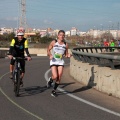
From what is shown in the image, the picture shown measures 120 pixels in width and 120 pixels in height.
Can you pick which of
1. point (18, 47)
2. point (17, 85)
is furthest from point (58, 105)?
point (18, 47)

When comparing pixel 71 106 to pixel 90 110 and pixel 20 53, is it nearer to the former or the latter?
pixel 90 110

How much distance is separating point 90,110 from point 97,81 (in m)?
3.27

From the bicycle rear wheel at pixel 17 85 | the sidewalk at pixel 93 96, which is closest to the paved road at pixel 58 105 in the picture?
the sidewalk at pixel 93 96

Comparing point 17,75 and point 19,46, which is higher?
point 19,46

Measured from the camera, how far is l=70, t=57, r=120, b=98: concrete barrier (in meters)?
9.76

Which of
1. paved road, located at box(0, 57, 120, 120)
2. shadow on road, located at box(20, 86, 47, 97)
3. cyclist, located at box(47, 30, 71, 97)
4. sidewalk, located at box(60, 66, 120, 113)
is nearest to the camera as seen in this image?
paved road, located at box(0, 57, 120, 120)

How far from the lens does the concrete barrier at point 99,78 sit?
9.76 m

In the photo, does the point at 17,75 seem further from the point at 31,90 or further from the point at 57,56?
the point at 31,90

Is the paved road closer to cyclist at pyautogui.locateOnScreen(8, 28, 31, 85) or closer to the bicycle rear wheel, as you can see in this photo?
the bicycle rear wheel

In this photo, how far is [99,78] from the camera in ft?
35.8

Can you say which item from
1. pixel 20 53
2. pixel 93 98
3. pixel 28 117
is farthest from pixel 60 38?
pixel 28 117

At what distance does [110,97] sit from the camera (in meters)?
9.70

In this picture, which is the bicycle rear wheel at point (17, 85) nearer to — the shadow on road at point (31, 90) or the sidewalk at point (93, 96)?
the shadow on road at point (31, 90)

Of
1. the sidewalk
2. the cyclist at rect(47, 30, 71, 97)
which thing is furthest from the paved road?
the cyclist at rect(47, 30, 71, 97)
